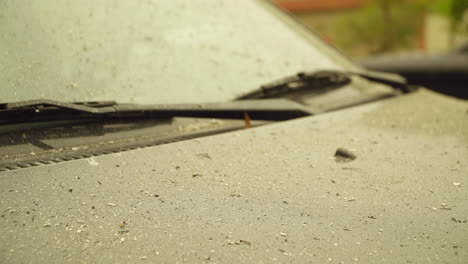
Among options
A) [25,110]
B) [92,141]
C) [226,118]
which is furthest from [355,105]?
[25,110]

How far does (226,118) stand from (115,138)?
0.36 m

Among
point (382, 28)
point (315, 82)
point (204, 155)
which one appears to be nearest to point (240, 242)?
point (204, 155)

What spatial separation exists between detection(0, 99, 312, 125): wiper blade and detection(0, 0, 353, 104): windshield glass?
4 centimetres

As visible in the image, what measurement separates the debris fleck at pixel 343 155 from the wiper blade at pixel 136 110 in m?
0.33

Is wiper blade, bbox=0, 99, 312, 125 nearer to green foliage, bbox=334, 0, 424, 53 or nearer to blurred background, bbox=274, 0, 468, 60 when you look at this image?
blurred background, bbox=274, 0, 468, 60

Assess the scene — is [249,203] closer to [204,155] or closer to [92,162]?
[204,155]

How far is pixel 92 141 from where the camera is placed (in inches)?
53.6

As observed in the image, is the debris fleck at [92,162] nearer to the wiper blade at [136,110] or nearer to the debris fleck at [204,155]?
the wiper blade at [136,110]

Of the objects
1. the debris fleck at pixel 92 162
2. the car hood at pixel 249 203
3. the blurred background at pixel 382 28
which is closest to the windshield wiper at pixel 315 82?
the car hood at pixel 249 203

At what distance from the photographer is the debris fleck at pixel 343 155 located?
1369 mm

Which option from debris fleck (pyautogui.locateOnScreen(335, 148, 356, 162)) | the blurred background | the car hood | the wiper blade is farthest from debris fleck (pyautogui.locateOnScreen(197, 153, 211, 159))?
the blurred background

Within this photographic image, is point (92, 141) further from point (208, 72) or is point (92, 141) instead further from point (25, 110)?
point (208, 72)

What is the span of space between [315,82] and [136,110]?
2.30 ft

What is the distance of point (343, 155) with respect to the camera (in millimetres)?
1387
